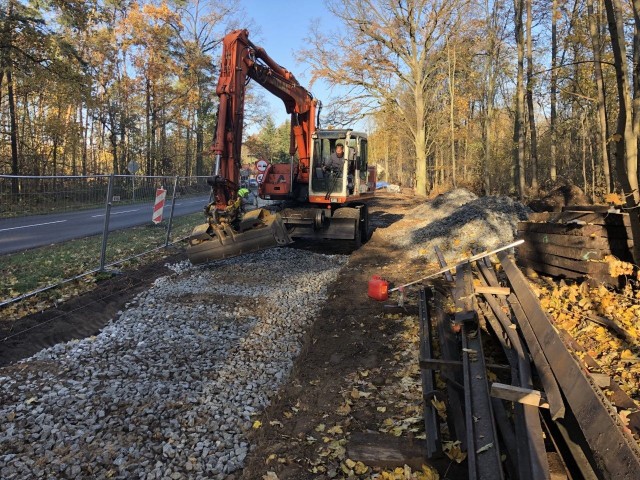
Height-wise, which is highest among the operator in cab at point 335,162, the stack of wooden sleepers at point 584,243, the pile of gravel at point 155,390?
the operator in cab at point 335,162

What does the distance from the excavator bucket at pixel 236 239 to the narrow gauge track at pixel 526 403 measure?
4.26m

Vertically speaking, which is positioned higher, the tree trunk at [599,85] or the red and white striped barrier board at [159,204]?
the tree trunk at [599,85]

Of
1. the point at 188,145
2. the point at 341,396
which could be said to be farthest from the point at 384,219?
the point at 188,145

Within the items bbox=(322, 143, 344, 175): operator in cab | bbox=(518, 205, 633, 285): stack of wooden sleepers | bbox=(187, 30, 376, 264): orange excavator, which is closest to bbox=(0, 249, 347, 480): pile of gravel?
bbox=(187, 30, 376, 264): orange excavator

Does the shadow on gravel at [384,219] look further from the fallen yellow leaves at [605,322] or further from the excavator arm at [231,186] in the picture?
the fallen yellow leaves at [605,322]

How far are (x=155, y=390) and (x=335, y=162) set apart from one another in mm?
8561

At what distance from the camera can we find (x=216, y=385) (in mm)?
4648

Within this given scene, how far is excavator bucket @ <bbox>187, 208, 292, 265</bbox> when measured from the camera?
8.78 metres

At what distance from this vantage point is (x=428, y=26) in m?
28.3

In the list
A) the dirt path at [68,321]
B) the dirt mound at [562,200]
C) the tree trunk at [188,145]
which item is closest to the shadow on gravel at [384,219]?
the dirt mound at [562,200]

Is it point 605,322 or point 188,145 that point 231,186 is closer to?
point 605,322

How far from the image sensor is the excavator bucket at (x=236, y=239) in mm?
8781

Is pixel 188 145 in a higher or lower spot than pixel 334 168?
higher

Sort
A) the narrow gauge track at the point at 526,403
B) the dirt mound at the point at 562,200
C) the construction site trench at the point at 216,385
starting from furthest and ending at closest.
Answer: the dirt mound at the point at 562,200, the construction site trench at the point at 216,385, the narrow gauge track at the point at 526,403
